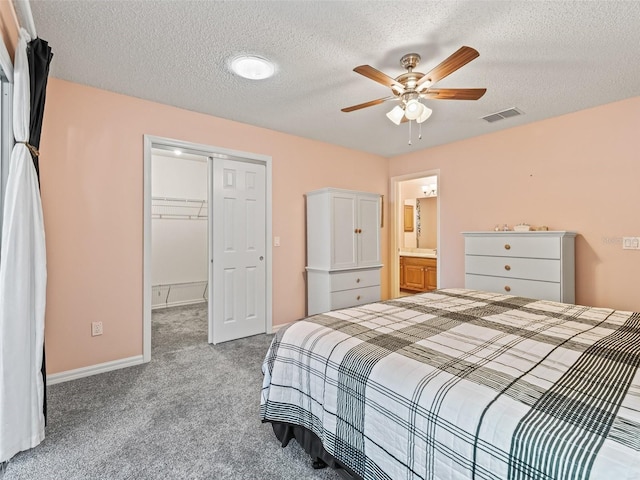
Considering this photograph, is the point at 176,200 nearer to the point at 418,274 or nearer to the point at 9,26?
the point at 9,26

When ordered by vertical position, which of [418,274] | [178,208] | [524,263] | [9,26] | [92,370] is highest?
[9,26]

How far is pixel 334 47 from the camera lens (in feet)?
6.89

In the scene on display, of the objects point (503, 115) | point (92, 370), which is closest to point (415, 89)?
point (503, 115)

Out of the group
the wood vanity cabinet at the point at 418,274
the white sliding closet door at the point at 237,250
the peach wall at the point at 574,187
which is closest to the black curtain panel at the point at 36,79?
the white sliding closet door at the point at 237,250

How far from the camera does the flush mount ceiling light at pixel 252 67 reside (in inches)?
88.1

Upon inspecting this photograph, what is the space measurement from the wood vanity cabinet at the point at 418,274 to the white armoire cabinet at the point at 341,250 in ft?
6.45

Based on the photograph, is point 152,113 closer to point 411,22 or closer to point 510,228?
point 411,22

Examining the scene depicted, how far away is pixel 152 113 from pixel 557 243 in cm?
408

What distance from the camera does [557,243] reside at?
2.93m

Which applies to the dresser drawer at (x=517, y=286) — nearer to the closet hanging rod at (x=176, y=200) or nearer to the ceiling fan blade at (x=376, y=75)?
the ceiling fan blade at (x=376, y=75)

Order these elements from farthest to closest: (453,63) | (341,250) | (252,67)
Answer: (341,250) < (252,67) < (453,63)

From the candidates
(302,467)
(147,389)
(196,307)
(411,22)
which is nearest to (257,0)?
(411,22)

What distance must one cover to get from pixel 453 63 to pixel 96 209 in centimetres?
299

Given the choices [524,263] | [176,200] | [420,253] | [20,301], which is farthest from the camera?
[420,253]
